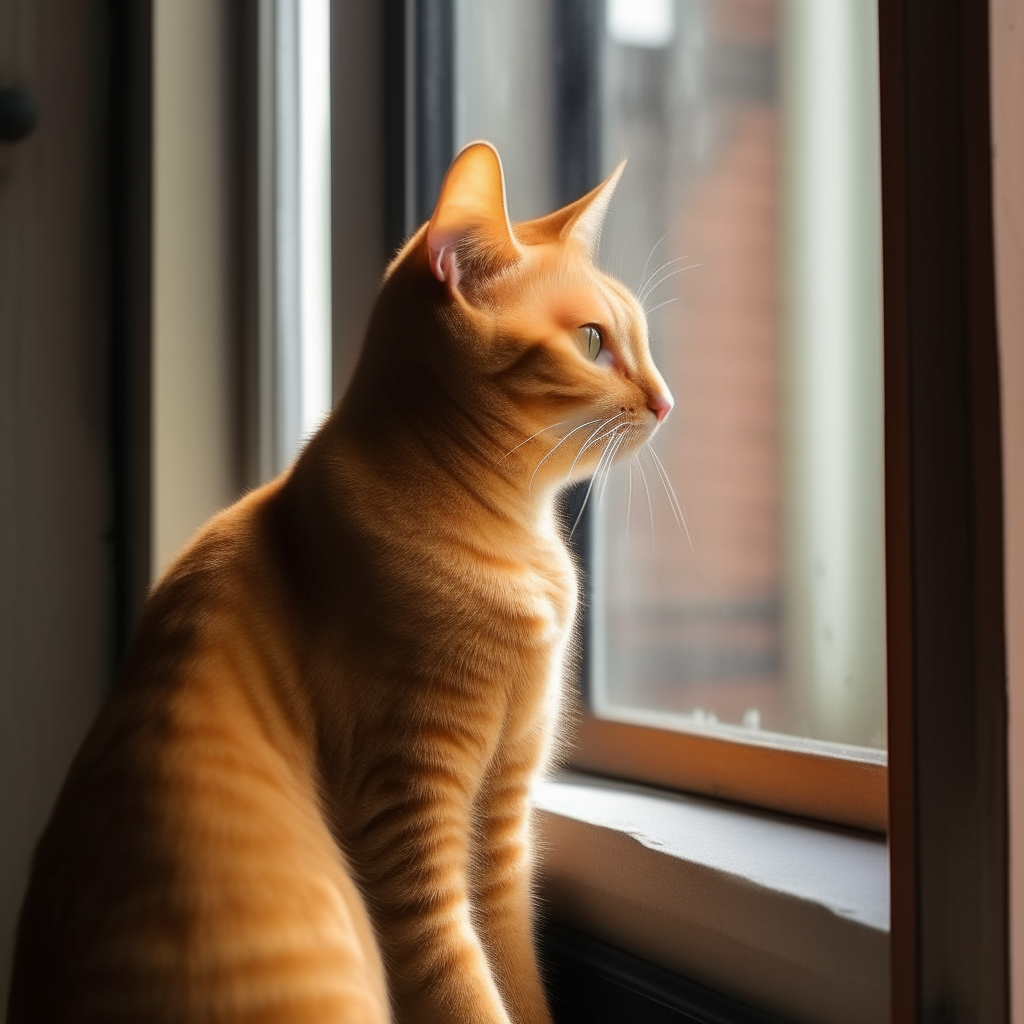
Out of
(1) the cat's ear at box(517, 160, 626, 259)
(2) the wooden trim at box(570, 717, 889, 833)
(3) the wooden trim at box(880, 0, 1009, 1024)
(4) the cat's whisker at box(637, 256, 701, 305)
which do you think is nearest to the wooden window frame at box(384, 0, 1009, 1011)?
(3) the wooden trim at box(880, 0, 1009, 1024)

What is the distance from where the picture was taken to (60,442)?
1249 mm

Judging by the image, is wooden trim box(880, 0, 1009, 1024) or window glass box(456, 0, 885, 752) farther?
window glass box(456, 0, 885, 752)

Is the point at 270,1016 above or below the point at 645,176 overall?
below

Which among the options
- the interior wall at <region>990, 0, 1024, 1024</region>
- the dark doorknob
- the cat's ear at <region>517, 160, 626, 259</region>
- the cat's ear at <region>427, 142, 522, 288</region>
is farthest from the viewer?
the dark doorknob

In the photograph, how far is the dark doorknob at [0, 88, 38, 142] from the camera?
3.88 ft

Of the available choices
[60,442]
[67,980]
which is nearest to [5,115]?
[60,442]

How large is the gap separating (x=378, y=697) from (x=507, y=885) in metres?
0.19

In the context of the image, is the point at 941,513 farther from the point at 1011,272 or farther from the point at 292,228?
the point at 292,228

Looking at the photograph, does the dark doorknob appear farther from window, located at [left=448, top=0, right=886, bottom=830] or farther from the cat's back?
the cat's back

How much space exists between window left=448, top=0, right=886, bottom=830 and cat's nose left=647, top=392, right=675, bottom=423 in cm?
16

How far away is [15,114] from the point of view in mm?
1184

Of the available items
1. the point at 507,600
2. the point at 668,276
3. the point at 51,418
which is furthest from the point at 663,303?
the point at 51,418

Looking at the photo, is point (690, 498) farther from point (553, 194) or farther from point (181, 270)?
point (181, 270)

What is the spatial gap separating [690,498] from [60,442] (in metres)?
0.74
